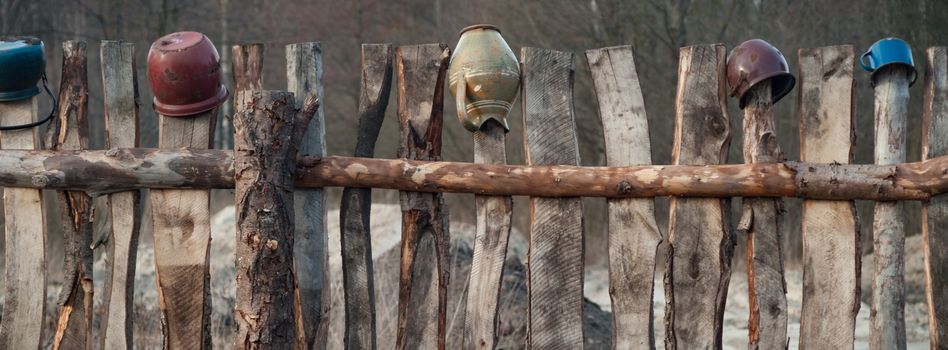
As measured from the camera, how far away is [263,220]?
339 cm

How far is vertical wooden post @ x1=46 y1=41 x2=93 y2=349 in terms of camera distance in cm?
380

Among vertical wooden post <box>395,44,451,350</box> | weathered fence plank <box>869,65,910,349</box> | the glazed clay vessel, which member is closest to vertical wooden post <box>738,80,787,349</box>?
weathered fence plank <box>869,65,910,349</box>

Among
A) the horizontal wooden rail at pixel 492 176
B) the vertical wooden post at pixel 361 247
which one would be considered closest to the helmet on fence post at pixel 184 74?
the horizontal wooden rail at pixel 492 176

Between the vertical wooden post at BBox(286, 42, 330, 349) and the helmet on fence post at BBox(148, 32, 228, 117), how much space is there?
309 mm

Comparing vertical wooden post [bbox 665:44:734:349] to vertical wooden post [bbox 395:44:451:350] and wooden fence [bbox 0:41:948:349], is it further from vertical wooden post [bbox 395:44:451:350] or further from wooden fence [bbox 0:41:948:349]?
vertical wooden post [bbox 395:44:451:350]

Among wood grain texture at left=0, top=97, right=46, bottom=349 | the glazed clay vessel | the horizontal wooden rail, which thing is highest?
the glazed clay vessel

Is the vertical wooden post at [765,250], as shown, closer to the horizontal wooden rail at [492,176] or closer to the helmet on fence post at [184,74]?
the horizontal wooden rail at [492,176]

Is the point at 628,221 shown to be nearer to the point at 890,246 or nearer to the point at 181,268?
the point at 890,246

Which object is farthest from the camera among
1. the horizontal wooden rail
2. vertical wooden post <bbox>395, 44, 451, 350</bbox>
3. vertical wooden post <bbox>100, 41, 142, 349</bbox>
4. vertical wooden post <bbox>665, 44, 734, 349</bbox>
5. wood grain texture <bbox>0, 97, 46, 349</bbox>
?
wood grain texture <bbox>0, 97, 46, 349</bbox>

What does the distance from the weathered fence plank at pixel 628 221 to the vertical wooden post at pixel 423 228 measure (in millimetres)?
613

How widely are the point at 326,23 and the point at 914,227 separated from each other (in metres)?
6.60

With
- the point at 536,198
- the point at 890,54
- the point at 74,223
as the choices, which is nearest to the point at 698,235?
the point at 536,198

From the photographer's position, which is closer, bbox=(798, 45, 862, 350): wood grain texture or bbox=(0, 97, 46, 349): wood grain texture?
bbox=(798, 45, 862, 350): wood grain texture

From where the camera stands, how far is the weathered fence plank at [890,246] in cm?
341
